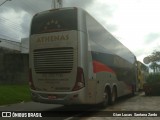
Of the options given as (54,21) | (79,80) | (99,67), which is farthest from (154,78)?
(54,21)

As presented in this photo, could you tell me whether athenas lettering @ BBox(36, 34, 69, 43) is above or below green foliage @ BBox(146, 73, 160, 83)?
above

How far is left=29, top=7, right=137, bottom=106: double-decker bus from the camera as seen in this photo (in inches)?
499

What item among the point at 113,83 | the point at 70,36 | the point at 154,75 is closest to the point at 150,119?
the point at 70,36

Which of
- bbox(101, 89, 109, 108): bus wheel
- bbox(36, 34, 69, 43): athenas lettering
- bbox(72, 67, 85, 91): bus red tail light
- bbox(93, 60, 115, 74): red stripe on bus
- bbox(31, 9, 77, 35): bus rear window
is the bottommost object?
bbox(101, 89, 109, 108): bus wheel

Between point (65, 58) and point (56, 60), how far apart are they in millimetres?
401

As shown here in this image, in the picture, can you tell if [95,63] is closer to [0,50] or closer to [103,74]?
[103,74]

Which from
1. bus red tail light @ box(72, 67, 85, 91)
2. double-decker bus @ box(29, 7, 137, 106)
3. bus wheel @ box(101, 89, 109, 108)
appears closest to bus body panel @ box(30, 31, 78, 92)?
double-decker bus @ box(29, 7, 137, 106)

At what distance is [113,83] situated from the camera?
1733 centimetres

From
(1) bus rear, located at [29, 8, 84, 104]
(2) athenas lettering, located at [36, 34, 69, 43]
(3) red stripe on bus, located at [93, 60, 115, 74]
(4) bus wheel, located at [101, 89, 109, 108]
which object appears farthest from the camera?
(4) bus wheel, located at [101, 89, 109, 108]

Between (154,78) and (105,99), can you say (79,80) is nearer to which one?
(105,99)

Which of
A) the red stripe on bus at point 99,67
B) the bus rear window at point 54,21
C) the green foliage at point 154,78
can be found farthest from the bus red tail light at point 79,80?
the green foliage at point 154,78

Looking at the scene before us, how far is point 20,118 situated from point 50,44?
3.19 m

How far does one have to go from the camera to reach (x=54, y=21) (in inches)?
523

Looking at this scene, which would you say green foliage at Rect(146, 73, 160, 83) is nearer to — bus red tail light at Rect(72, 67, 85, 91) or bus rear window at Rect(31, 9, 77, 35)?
bus red tail light at Rect(72, 67, 85, 91)
